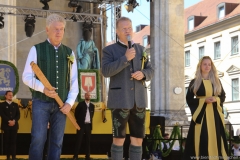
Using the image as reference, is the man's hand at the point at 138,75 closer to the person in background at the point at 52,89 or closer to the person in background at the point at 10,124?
the person in background at the point at 52,89

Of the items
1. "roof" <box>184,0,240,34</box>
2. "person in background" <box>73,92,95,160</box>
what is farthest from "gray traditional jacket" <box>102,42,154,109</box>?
"roof" <box>184,0,240,34</box>

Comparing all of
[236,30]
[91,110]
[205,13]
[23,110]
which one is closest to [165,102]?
[91,110]

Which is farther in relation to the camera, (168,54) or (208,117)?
(168,54)

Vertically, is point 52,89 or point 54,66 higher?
point 54,66

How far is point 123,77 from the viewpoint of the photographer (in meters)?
5.67

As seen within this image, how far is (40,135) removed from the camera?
4.92 metres

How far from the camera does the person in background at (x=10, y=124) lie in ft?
36.9

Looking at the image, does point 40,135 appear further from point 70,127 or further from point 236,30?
point 236,30

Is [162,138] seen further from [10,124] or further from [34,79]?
[34,79]

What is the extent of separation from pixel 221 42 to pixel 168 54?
92.8 feet

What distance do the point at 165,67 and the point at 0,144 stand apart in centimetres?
666

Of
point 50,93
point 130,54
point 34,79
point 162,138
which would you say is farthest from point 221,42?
point 50,93

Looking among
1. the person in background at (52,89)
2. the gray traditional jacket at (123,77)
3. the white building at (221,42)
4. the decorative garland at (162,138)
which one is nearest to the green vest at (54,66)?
the person in background at (52,89)

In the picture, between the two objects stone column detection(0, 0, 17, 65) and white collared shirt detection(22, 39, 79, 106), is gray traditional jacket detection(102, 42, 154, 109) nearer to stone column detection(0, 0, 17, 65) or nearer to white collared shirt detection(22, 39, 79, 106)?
white collared shirt detection(22, 39, 79, 106)
